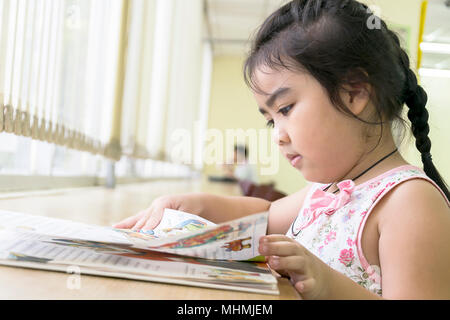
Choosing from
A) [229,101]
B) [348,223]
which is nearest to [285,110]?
[348,223]

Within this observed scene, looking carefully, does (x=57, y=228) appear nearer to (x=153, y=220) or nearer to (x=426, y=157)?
(x=153, y=220)

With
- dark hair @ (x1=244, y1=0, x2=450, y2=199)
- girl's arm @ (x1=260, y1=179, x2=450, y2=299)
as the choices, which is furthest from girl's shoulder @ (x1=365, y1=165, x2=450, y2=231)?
dark hair @ (x1=244, y1=0, x2=450, y2=199)

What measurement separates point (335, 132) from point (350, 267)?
0.21m

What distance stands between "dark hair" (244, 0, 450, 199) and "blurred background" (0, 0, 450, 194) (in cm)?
10

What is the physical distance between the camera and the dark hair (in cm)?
72

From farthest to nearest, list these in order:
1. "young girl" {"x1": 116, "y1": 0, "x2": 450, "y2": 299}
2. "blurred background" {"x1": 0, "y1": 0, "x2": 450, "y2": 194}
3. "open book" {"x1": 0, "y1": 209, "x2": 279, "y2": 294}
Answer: "blurred background" {"x1": 0, "y1": 0, "x2": 450, "y2": 194}
"young girl" {"x1": 116, "y1": 0, "x2": 450, "y2": 299}
"open book" {"x1": 0, "y1": 209, "x2": 279, "y2": 294}

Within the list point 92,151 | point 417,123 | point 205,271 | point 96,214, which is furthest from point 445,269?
point 92,151

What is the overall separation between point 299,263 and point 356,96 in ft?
1.17

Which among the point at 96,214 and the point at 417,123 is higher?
the point at 417,123

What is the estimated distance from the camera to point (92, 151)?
76.0 inches

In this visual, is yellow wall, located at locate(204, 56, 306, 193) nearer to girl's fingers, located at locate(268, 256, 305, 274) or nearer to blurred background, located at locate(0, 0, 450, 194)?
blurred background, located at locate(0, 0, 450, 194)

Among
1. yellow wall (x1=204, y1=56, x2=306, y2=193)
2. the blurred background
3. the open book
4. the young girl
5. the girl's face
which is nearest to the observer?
the open book

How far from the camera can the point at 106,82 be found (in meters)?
2.13
